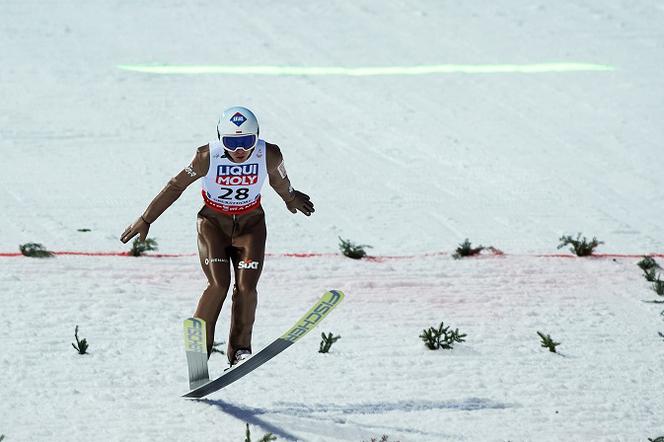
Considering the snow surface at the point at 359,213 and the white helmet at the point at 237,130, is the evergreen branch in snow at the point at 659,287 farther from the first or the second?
the white helmet at the point at 237,130

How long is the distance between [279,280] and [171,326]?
54.4 inches

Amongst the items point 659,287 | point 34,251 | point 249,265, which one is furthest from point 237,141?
point 659,287

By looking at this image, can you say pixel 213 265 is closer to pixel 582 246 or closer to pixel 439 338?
pixel 439 338

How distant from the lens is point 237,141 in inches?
278

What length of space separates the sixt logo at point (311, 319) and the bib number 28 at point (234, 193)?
0.83 metres

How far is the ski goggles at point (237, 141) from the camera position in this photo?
7051 mm

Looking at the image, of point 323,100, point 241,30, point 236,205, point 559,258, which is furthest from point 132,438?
point 241,30

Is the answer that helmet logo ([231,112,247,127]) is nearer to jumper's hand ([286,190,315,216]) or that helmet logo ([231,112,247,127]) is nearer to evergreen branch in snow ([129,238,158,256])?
jumper's hand ([286,190,315,216])

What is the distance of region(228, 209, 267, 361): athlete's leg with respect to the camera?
7336 millimetres

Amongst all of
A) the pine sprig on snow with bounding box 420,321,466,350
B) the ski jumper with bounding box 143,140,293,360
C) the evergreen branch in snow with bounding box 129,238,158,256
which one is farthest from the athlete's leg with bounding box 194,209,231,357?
the evergreen branch in snow with bounding box 129,238,158,256

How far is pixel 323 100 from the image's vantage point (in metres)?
15.0

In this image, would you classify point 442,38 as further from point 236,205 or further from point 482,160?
point 236,205

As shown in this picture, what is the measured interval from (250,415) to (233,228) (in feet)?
3.85

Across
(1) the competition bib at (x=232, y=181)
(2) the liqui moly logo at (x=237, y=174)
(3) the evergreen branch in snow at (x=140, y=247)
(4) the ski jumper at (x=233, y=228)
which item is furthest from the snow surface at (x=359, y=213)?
(2) the liqui moly logo at (x=237, y=174)
